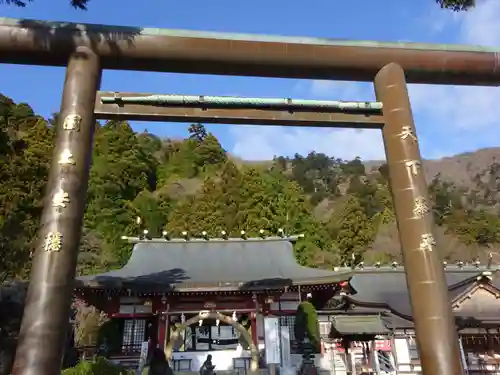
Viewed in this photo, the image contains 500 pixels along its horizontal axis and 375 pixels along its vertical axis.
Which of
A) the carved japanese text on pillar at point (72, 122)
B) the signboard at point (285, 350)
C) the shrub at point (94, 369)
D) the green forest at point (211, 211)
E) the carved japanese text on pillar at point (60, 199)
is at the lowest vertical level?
the shrub at point (94, 369)

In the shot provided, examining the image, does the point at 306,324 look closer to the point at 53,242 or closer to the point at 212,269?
the point at 212,269

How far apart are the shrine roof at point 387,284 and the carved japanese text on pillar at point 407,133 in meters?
15.6

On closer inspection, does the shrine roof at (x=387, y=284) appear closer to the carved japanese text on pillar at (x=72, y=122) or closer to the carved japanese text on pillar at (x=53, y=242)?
the carved japanese text on pillar at (x=72, y=122)

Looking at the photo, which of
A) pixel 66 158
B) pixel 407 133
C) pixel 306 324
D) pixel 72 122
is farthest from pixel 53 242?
pixel 306 324

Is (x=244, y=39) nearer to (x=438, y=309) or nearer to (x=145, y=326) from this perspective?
(x=438, y=309)

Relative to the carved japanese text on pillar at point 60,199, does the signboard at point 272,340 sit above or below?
below

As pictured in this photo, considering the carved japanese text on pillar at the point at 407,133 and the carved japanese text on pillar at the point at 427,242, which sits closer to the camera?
the carved japanese text on pillar at the point at 427,242

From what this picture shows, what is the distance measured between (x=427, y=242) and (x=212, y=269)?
14596 millimetres

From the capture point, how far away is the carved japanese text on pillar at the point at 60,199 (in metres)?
4.13

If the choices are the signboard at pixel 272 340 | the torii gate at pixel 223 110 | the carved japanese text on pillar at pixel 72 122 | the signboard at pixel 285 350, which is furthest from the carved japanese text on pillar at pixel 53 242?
the signboard at pixel 285 350

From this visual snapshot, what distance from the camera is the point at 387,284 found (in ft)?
77.2

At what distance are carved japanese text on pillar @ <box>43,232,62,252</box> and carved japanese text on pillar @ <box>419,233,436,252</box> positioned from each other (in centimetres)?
344

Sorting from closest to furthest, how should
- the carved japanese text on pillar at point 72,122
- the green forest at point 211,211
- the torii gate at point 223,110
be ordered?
the torii gate at point 223,110, the carved japanese text on pillar at point 72,122, the green forest at point 211,211

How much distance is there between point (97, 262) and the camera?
3100 centimetres
